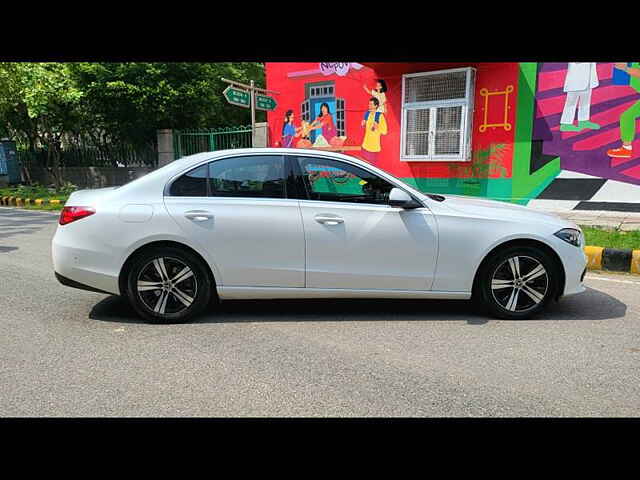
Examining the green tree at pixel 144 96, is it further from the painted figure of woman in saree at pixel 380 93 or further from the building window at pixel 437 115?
the building window at pixel 437 115

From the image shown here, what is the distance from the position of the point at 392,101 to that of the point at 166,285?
903 cm

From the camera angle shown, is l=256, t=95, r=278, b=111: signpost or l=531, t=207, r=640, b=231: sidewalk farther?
l=256, t=95, r=278, b=111: signpost

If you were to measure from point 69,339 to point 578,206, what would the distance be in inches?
374

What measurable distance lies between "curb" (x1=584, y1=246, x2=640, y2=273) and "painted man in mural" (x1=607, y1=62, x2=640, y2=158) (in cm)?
388

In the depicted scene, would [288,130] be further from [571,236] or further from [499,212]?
[571,236]

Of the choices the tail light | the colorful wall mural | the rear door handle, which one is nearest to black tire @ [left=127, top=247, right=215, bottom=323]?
the rear door handle

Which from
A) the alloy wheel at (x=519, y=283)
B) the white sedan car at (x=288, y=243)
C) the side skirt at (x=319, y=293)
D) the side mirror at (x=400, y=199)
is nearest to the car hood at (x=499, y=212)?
the white sedan car at (x=288, y=243)

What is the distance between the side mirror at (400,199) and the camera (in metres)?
4.24

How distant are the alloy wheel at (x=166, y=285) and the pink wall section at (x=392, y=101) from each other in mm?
7372

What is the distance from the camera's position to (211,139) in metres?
15.2

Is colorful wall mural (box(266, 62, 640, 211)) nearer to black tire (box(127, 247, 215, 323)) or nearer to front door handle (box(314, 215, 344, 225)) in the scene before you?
front door handle (box(314, 215, 344, 225))

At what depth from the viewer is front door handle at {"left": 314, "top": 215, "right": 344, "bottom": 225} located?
4.27m

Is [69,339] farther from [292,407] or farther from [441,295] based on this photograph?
[441,295]

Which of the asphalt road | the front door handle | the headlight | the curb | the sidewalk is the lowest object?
the asphalt road
